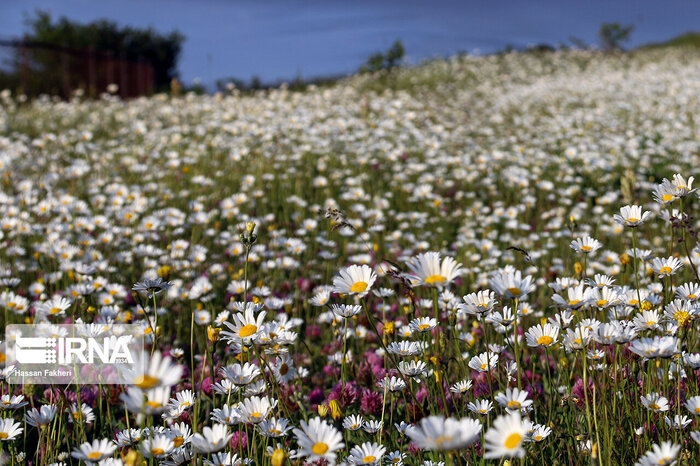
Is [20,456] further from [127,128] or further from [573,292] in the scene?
[127,128]

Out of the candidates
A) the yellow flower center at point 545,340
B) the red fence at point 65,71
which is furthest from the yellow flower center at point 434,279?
the red fence at point 65,71

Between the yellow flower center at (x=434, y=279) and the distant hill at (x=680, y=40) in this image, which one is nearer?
the yellow flower center at (x=434, y=279)

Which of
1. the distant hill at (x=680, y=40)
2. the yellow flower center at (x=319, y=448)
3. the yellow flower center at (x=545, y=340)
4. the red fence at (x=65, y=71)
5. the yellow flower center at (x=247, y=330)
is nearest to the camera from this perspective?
the yellow flower center at (x=319, y=448)

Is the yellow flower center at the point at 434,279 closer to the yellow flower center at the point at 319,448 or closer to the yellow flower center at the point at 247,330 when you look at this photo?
the yellow flower center at the point at 319,448

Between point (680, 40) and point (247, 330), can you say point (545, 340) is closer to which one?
point (247, 330)

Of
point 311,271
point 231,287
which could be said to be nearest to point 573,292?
Result: point 231,287

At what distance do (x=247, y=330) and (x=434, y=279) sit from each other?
595 millimetres

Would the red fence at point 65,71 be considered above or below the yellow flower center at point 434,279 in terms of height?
above

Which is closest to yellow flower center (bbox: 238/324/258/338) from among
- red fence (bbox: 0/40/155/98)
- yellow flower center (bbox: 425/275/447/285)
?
yellow flower center (bbox: 425/275/447/285)

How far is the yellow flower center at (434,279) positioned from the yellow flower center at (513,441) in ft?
1.34

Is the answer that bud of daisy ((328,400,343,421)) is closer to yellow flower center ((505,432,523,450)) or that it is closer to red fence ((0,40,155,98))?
yellow flower center ((505,432,523,450))

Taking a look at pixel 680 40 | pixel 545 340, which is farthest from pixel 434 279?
pixel 680 40

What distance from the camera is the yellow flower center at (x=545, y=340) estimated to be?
1.67m

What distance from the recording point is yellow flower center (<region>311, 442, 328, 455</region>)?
1.17m
